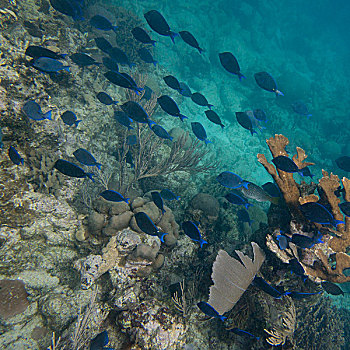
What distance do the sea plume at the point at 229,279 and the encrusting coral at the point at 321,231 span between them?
487 millimetres

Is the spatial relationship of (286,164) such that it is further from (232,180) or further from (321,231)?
(321,231)

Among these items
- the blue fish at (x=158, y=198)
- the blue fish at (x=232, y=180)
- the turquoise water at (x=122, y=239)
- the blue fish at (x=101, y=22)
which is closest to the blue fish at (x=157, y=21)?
the blue fish at (x=101, y=22)

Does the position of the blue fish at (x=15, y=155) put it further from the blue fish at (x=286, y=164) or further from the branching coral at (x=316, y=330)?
the branching coral at (x=316, y=330)

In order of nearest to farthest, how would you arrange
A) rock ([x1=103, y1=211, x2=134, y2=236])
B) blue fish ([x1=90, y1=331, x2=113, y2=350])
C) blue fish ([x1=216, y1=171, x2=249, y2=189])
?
blue fish ([x1=90, y1=331, x2=113, y2=350]), rock ([x1=103, y1=211, x2=134, y2=236]), blue fish ([x1=216, y1=171, x2=249, y2=189])

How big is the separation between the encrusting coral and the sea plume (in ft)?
1.60

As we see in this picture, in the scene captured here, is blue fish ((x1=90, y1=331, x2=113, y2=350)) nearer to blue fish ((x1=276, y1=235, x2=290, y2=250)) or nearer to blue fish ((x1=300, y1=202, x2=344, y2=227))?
blue fish ((x1=276, y1=235, x2=290, y2=250))

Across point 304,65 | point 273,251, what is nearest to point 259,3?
point 304,65

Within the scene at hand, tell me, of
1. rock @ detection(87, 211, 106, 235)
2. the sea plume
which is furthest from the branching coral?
rock @ detection(87, 211, 106, 235)

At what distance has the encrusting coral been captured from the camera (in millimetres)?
2840

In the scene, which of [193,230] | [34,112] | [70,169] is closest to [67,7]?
[34,112]

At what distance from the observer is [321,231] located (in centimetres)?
296

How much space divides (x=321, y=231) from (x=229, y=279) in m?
1.61

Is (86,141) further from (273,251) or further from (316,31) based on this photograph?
(316,31)

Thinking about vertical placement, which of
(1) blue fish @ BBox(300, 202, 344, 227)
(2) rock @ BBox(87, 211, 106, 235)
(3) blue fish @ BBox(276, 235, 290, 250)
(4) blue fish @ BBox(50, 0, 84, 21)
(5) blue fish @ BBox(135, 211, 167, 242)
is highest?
(4) blue fish @ BBox(50, 0, 84, 21)
